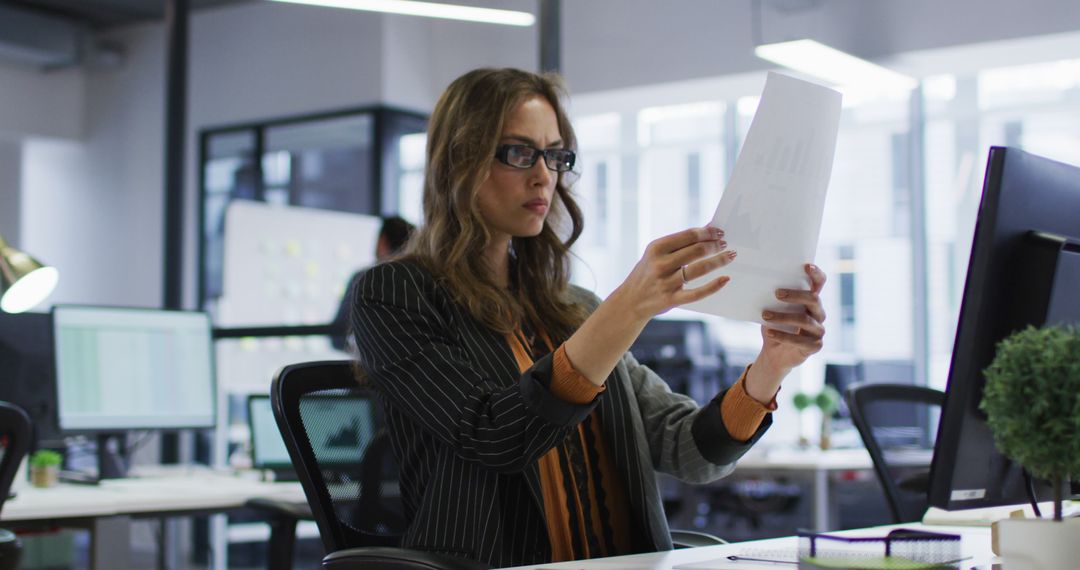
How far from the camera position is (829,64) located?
5730 mm

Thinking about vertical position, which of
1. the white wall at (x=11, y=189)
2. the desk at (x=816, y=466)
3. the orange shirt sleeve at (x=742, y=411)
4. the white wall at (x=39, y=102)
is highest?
the white wall at (x=39, y=102)

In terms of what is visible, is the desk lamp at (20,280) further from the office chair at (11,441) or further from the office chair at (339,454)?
the office chair at (339,454)

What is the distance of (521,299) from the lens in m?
1.83

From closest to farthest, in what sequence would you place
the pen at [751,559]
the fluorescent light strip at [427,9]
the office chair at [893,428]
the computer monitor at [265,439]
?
the pen at [751,559], the office chair at [893,428], the computer monitor at [265,439], the fluorescent light strip at [427,9]

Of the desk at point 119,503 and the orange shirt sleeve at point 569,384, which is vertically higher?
the orange shirt sleeve at point 569,384

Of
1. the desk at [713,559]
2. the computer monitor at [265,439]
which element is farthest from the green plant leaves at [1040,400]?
the computer monitor at [265,439]

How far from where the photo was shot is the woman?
1.44 metres

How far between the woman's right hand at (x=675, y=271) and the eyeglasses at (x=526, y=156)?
41 cm

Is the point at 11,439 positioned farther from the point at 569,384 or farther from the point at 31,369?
the point at 569,384

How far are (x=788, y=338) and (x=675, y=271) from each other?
270mm

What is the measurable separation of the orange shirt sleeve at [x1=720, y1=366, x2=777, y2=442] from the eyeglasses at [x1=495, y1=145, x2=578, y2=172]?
1.35 feet

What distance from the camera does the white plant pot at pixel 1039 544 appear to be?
1.05 metres

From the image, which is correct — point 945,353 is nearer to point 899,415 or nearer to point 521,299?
point 899,415

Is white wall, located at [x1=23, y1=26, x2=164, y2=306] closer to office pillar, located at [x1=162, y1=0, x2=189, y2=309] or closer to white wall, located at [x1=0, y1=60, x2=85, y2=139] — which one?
white wall, located at [x1=0, y1=60, x2=85, y2=139]
